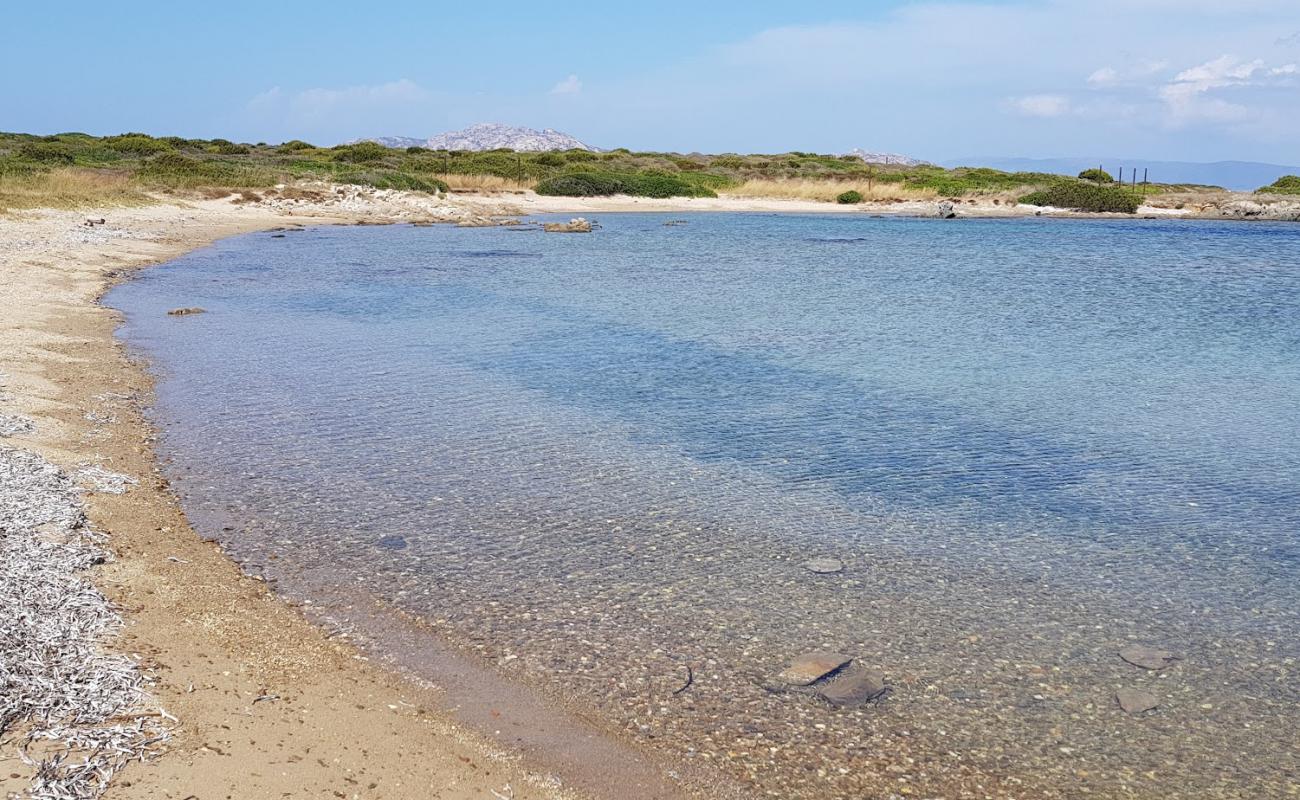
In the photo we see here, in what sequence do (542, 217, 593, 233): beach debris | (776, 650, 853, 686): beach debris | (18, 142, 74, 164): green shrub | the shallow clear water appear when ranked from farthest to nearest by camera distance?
(18, 142, 74, 164): green shrub → (542, 217, 593, 233): beach debris → (776, 650, 853, 686): beach debris → the shallow clear water

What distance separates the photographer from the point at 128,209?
1622 inches

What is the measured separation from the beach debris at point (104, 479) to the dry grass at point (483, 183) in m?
59.0

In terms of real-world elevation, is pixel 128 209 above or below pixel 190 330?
above

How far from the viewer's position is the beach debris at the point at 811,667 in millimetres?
6086

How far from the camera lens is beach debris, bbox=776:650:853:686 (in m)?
6.09

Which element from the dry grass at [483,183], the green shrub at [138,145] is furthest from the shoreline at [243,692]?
the green shrub at [138,145]

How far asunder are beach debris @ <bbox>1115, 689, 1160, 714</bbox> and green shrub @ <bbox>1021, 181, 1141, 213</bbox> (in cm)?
7538

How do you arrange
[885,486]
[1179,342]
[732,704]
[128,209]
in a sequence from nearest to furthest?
1. [732,704]
2. [885,486]
3. [1179,342]
4. [128,209]

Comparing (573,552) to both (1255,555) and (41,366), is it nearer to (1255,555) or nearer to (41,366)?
(1255,555)

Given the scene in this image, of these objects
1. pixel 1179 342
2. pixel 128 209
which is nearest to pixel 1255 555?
pixel 1179 342

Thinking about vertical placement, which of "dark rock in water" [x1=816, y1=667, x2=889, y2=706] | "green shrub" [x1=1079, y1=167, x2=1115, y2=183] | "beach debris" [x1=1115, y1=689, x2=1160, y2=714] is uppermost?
"green shrub" [x1=1079, y1=167, x2=1115, y2=183]

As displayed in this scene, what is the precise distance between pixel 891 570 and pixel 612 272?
968 inches

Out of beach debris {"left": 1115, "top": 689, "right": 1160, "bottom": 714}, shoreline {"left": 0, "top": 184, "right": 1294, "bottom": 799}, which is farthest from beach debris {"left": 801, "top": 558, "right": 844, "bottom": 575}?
shoreline {"left": 0, "top": 184, "right": 1294, "bottom": 799}

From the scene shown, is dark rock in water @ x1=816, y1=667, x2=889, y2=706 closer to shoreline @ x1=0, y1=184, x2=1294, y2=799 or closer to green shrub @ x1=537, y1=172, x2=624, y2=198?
shoreline @ x1=0, y1=184, x2=1294, y2=799
